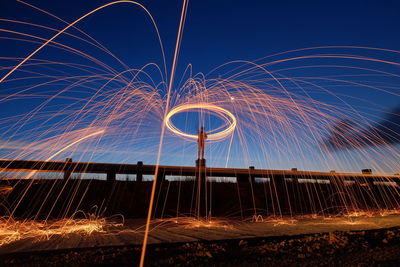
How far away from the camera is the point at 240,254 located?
2791 millimetres

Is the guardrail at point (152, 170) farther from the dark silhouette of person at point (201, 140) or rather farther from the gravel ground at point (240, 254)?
the gravel ground at point (240, 254)

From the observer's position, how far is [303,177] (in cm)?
995

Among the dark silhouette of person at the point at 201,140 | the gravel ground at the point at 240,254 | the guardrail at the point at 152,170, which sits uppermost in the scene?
the dark silhouette of person at the point at 201,140

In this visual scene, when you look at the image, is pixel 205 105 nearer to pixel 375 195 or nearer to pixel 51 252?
pixel 51 252

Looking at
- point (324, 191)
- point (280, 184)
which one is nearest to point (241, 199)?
point (280, 184)

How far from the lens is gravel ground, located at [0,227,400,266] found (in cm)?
246

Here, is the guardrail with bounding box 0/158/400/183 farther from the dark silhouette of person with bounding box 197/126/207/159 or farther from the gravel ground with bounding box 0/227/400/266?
the gravel ground with bounding box 0/227/400/266

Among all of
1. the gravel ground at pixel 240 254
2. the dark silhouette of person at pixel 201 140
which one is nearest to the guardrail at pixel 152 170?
the dark silhouette of person at pixel 201 140

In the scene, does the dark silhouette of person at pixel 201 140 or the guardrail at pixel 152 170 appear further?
the dark silhouette of person at pixel 201 140

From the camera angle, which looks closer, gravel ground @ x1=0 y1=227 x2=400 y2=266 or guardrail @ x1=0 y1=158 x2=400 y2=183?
gravel ground @ x1=0 y1=227 x2=400 y2=266

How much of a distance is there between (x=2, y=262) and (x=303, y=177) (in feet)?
33.5

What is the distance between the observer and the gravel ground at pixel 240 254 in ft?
8.06

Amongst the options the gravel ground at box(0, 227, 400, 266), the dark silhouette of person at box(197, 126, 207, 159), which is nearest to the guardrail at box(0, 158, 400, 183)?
the dark silhouette of person at box(197, 126, 207, 159)

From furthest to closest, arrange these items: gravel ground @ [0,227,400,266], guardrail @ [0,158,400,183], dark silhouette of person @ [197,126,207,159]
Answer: dark silhouette of person @ [197,126,207,159], guardrail @ [0,158,400,183], gravel ground @ [0,227,400,266]
